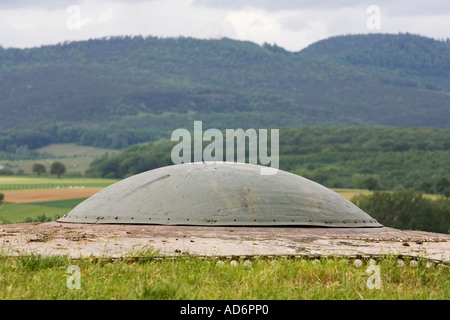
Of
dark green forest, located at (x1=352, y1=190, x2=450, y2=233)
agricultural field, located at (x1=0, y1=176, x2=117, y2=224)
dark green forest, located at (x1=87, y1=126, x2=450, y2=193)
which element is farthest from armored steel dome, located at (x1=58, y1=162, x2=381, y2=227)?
dark green forest, located at (x1=87, y1=126, x2=450, y2=193)

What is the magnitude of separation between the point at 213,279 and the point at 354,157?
128144 mm

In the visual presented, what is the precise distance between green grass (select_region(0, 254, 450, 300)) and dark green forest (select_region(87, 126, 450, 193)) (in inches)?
3665

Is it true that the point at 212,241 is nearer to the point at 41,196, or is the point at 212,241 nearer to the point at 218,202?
the point at 218,202

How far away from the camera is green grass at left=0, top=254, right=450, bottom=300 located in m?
7.06

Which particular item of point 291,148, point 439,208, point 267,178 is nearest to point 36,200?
point 439,208

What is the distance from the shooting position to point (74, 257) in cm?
838

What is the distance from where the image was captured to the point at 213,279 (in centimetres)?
765

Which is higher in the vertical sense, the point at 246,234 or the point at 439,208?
the point at 246,234

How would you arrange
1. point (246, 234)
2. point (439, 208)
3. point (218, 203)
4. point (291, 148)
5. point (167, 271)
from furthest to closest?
point (291, 148) → point (439, 208) → point (218, 203) → point (246, 234) → point (167, 271)

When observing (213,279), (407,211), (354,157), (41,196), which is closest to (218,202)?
(213,279)

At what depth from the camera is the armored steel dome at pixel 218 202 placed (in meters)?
11.4

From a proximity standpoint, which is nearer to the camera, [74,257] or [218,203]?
[74,257]
